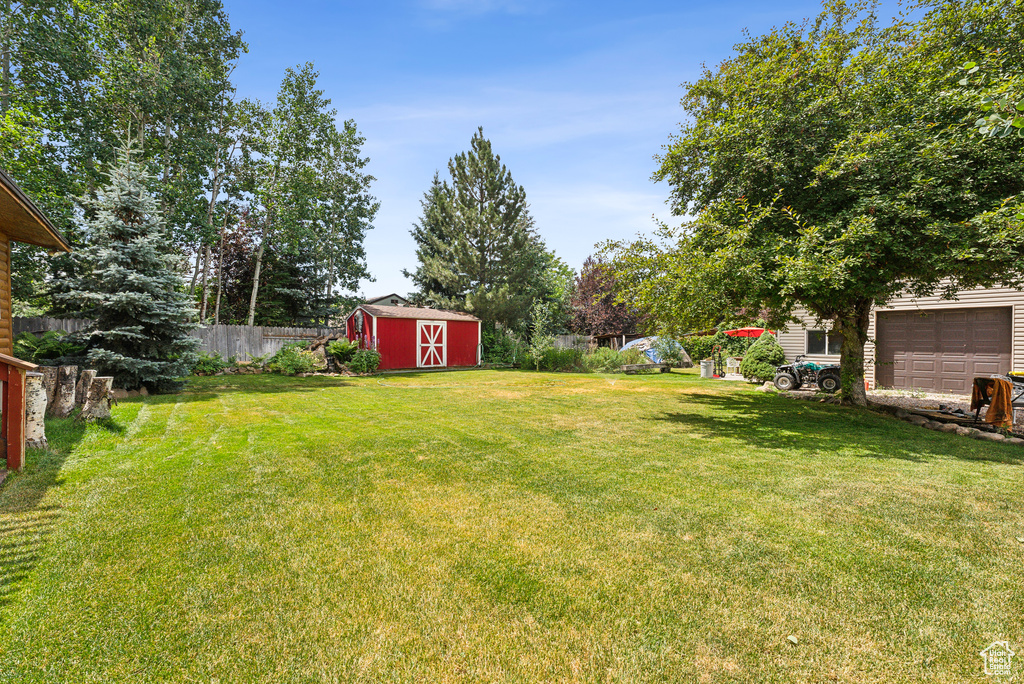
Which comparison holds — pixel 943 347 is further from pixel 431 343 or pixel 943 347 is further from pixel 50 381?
pixel 50 381

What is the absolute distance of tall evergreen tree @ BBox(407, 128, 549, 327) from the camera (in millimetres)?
24078

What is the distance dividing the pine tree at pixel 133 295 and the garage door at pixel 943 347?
1620 centimetres

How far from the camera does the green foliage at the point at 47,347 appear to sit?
31.6 feet

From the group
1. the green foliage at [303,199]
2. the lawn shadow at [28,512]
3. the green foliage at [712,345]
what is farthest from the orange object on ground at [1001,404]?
the green foliage at [303,199]

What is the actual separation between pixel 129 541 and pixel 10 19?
1960 centimetres

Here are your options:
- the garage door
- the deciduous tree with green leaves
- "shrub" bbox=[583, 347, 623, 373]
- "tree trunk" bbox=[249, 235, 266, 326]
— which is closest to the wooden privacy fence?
"tree trunk" bbox=[249, 235, 266, 326]

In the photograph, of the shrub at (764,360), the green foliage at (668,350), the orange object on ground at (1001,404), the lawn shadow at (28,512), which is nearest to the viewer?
the lawn shadow at (28,512)

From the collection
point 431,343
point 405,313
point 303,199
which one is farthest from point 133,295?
point 303,199

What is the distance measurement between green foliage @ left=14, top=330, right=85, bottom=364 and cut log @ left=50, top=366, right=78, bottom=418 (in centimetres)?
422

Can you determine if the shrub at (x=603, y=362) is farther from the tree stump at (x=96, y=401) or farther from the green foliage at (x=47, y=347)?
the green foliage at (x=47, y=347)

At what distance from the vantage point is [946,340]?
11.2 metres

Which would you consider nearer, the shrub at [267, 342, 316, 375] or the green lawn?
the green lawn

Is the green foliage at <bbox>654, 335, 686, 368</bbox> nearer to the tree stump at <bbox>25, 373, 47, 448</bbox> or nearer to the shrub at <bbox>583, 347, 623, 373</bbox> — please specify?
the shrub at <bbox>583, 347, 623, 373</bbox>

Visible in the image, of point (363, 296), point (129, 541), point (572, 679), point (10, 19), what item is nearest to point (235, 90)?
point (10, 19)
